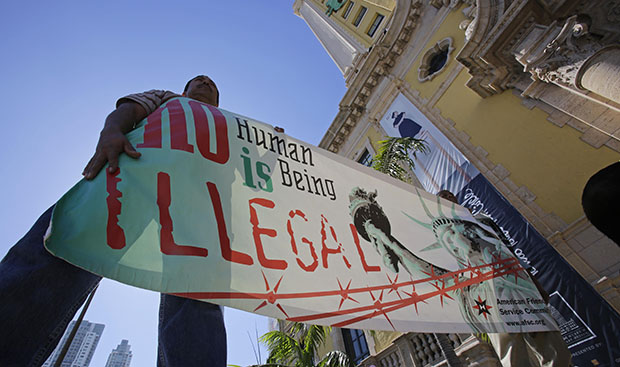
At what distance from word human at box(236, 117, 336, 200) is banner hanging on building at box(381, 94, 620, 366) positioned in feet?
16.2

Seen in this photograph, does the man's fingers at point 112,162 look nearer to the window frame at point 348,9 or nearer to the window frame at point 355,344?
the window frame at point 355,344

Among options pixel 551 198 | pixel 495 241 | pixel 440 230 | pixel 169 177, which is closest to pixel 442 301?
pixel 440 230

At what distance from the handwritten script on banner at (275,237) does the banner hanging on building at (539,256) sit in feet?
10.9

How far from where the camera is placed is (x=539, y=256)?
5.67m

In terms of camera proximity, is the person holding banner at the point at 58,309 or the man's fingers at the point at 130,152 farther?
the man's fingers at the point at 130,152

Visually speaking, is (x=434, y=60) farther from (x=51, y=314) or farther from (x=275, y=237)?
(x=51, y=314)

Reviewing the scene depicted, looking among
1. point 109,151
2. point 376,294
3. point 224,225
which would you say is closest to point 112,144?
point 109,151

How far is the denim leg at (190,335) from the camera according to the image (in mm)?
1038

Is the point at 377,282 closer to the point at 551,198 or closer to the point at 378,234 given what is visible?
the point at 378,234

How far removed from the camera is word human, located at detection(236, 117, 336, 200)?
72.2 inches

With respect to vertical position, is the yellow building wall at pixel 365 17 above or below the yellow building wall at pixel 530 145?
above

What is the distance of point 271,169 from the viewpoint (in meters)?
1.91

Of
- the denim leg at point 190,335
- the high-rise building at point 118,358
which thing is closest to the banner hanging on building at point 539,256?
the denim leg at point 190,335

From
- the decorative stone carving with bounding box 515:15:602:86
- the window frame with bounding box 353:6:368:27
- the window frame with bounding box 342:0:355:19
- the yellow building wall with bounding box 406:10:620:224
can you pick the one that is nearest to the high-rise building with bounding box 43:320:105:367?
the window frame with bounding box 342:0:355:19
